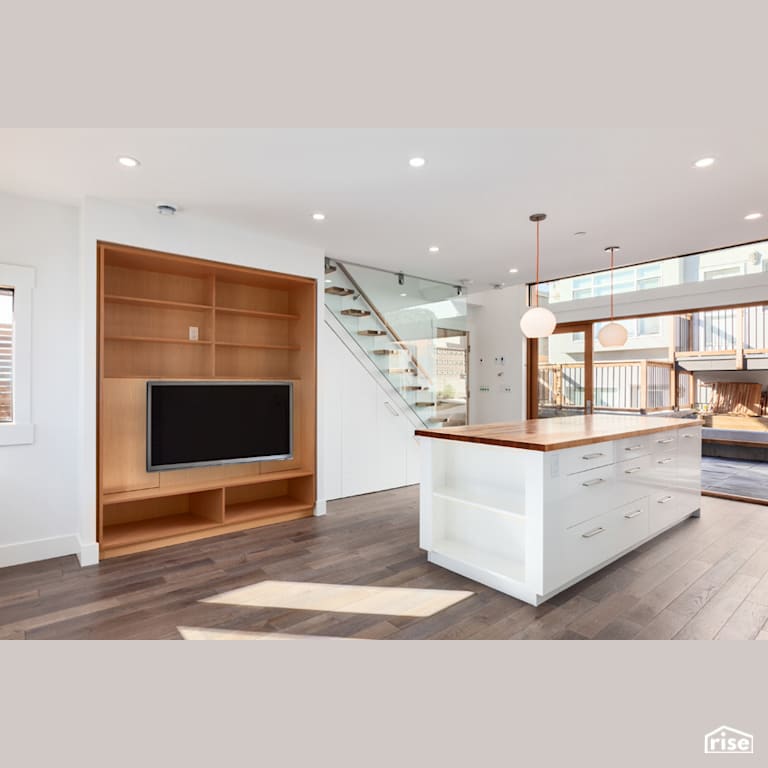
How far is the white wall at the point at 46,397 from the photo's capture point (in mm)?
3275

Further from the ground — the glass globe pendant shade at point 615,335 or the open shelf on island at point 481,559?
the glass globe pendant shade at point 615,335

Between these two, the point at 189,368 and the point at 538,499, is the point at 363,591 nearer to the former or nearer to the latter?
the point at 538,499

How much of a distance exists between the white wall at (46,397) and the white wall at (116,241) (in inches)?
9.6

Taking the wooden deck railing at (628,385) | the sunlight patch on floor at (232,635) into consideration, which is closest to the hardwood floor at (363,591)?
the sunlight patch on floor at (232,635)

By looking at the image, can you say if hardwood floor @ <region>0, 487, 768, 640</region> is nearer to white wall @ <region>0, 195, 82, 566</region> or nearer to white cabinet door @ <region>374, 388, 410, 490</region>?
white wall @ <region>0, 195, 82, 566</region>

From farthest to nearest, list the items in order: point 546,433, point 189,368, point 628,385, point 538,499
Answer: point 628,385
point 189,368
point 546,433
point 538,499

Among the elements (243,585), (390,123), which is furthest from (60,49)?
(243,585)

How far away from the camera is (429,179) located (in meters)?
3.00

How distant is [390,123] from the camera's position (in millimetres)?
2295

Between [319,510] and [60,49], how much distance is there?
371 centimetres

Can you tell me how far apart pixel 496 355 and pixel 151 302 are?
186 inches

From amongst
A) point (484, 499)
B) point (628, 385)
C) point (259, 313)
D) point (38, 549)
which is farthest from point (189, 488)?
point (628, 385)

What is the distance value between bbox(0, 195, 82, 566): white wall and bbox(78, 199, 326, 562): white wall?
244mm
